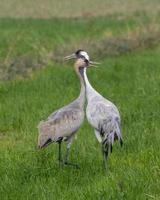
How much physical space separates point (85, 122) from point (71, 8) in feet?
91.4

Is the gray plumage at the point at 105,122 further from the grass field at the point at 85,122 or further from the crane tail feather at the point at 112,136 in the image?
the grass field at the point at 85,122

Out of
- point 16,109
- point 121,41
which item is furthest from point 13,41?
point 16,109

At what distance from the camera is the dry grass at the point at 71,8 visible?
34.4 meters

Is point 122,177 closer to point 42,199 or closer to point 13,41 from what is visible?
point 42,199

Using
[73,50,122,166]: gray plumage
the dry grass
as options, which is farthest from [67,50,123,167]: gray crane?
the dry grass

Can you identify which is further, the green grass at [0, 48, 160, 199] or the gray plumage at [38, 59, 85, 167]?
the gray plumage at [38, 59, 85, 167]

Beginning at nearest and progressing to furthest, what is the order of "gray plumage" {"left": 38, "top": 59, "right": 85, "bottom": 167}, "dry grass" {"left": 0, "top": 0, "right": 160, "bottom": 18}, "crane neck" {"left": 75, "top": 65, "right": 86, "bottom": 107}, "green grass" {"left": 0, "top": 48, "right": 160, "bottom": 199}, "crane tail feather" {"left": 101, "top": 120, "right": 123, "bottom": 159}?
"green grass" {"left": 0, "top": 48, "right": 160, "bottom": 199} < "crane tail feather" {"left": 101, "top": 120, "right": 123, "bottom": 159} < "gray plumage" {"left": 38, "top": 59, "right": 85, "bottom": 167} < "crane neck" {"left": 75, "top": 65, "right": 86, "bottom": 107} < "dry grass" {"left": 0, "top": 0, "right": 160, "bottom": 18}

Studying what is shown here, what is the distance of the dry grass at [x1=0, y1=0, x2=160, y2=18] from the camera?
1355 inches

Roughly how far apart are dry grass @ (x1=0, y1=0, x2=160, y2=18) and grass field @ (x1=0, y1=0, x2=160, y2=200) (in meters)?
9.12

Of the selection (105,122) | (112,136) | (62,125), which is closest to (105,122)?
(105,122)

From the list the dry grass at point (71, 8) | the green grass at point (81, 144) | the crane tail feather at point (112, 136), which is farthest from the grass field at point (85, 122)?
the dry grass at point (71, 8)

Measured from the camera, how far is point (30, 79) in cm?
1505

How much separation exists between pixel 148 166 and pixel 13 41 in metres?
15.5

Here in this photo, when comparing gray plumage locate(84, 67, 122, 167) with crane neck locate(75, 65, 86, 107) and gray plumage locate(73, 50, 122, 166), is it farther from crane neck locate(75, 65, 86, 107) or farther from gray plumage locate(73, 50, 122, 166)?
crane neck locate(75, 65, 86, 107)
